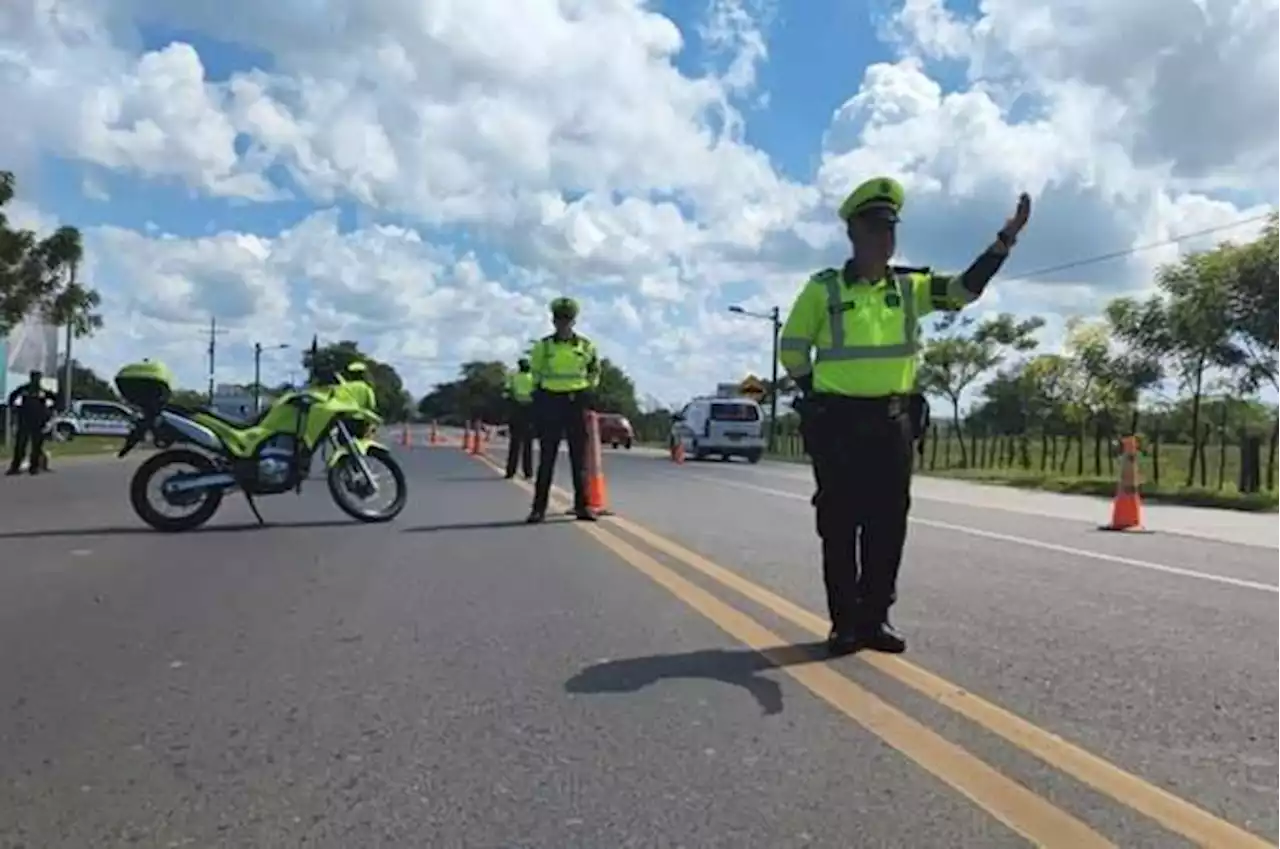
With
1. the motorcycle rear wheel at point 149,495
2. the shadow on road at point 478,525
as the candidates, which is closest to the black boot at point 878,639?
the shadow on road at point 478,525

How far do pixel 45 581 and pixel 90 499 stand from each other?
856cm

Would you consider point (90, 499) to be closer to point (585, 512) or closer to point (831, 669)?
point (585, 512)

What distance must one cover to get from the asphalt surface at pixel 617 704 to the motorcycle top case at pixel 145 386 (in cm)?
200

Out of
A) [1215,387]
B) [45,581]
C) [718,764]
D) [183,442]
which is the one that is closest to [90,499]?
[183,442]

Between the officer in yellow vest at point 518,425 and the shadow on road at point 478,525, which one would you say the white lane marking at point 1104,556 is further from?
the officer in yellow vest at point 518,425

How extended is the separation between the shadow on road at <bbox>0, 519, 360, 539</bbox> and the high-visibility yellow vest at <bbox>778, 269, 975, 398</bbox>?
24.1 feet

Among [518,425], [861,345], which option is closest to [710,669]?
[861,345]

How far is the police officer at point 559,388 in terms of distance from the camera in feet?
44.4

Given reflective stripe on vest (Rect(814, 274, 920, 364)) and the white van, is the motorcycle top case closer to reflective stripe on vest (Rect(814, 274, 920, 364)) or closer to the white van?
reflective stripe on vest (Rect(814, 274, 920, 364))

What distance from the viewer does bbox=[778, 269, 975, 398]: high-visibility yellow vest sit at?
6734mm

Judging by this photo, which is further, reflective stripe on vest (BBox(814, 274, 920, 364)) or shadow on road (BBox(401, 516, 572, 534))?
shadow on road (BBox(401, 516, 572, 534))

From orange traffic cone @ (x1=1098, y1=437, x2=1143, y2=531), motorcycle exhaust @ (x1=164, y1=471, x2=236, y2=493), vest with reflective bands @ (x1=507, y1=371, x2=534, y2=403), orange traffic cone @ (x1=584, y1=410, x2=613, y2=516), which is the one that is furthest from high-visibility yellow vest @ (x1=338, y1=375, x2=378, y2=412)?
orange traffic cone @ (x1=1098, y1=437, x2=1143, y2=531)

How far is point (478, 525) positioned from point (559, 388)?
136 cm

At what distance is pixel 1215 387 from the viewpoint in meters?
27.5
